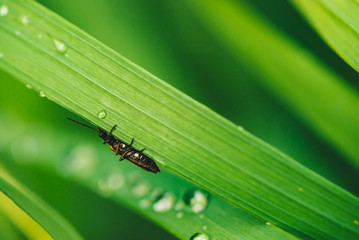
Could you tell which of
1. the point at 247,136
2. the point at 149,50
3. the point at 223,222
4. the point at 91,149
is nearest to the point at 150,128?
the point at 247,136

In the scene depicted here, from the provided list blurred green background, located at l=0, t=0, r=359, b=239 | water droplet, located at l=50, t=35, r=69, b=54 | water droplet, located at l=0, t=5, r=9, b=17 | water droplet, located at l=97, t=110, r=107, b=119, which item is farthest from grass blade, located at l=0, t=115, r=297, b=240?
water droplet, located at l=0, t=5, r=9, b=17

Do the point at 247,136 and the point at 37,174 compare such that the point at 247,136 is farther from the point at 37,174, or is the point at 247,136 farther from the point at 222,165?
the point at 37,174

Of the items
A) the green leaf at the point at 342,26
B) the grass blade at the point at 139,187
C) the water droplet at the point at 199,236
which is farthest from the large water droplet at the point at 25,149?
the green leaf at the point at 342,26

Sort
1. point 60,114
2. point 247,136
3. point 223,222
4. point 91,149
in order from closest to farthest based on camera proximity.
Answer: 1. point 247,136
2. point 223,222
3. point 91,149
4. point 60,114

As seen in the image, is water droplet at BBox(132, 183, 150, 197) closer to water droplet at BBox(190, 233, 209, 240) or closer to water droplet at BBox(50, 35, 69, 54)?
water droplet at BBox(190, 233, 209, 240)

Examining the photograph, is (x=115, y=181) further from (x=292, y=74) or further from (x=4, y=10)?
(x=292, y=74)

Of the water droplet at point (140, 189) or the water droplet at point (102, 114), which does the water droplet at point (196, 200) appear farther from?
the water droplet at point (102, 114)
